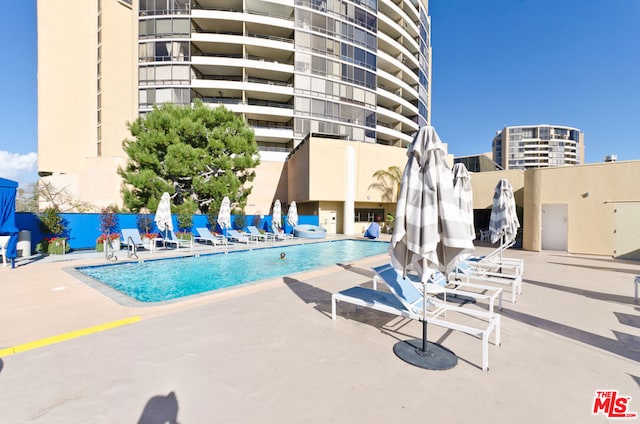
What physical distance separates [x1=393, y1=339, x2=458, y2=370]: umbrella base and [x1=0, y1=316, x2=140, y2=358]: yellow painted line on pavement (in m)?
4.19

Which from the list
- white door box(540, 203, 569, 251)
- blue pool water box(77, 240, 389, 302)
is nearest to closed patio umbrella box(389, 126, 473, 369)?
blue pool water box(77, 240, 389, 302)

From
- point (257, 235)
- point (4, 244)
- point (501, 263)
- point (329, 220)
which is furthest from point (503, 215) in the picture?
point (329, 220)

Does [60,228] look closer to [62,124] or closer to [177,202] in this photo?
[177,202]

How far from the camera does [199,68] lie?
2855 centimetres

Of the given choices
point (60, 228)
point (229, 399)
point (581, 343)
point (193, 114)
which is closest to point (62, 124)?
point (193, 114)

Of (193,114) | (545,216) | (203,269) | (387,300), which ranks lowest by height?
(203,269)

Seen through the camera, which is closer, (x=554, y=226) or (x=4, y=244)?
(x=4, y=244)

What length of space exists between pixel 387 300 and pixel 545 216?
1476 centimetres

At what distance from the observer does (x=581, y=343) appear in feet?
12.6

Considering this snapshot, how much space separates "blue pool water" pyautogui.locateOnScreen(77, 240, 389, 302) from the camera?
743 cm

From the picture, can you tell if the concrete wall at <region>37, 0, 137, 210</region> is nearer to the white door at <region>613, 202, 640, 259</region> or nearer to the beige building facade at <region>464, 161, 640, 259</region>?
the beige building facade at <region>464, 161, 640, 259</region>

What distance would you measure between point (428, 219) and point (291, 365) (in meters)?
2.36

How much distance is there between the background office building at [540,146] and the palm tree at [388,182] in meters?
85.0

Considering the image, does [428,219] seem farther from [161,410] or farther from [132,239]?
[132,239]
